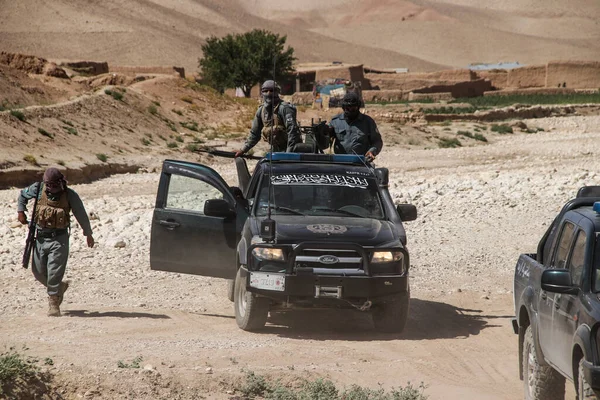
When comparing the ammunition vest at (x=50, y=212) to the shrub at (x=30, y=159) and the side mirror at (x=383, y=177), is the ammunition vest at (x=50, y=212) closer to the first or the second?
the side mirror at (x=383, y=177)

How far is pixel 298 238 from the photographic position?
31.1ft

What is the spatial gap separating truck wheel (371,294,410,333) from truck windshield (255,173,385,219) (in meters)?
0.89

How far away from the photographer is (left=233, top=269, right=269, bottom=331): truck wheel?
31.9 feet

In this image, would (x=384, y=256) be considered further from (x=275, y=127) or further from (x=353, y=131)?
(x=275, y=127)

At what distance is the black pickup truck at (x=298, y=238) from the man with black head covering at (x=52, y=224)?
0.86m

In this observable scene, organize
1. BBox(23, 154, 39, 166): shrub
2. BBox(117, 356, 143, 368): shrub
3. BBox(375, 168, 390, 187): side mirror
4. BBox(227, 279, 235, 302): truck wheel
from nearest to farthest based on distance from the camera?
BBox(117, 356, 143, 368): shrub
BBox(375, 168, 390, 187): side mirror
BBox(227, 279, 235, 302): truck wheel
BBox(23, 154, 39, 166): shrub

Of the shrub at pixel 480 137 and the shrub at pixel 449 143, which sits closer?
the shrub at pixel 449 143

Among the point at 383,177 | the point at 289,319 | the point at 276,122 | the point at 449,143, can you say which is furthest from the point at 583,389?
the point at 449,143

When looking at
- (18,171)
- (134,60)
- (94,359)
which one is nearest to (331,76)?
(134,60)

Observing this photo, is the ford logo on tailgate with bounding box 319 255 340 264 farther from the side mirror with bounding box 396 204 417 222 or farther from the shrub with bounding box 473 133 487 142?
the shrub with bounding box 473 133 487 142

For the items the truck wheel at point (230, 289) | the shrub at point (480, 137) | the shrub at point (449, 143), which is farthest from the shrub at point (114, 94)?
the truck wheel at point (230, 289)

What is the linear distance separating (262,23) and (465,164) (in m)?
120

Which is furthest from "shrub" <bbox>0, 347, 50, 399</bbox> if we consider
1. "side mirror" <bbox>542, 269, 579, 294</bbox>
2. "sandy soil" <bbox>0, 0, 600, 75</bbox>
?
"sandy soil" <bbox>0, 0, 600, 75</bbox>

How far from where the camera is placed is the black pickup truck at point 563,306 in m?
5.78
